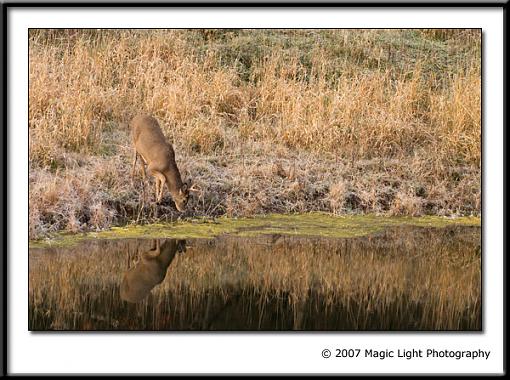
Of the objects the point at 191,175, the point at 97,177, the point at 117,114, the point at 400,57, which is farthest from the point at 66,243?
the point at 400,57

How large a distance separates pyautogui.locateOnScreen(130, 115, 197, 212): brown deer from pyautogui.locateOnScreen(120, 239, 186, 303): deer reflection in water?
1084mm

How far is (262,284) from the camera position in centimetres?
1022

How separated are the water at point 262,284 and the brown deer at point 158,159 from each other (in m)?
1.09

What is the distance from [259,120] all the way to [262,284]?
5.18m

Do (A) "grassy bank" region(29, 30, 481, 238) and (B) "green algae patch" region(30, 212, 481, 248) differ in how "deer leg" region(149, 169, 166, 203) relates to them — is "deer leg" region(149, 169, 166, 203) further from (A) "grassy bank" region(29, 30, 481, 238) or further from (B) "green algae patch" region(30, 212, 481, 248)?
(B) "green algae patch" region(30, 212, 481, 248)

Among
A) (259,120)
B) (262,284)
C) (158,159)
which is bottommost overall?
(262,284)

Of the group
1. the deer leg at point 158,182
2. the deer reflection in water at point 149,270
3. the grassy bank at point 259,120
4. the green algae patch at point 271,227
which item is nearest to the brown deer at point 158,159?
the deer leg at point 158,182

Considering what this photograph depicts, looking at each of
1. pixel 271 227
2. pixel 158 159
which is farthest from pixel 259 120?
pixel 271 227

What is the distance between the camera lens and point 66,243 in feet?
36.4


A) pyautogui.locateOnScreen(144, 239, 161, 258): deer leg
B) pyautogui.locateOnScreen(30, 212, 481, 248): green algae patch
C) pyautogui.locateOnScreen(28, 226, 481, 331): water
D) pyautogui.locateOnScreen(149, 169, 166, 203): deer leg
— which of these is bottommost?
pyautogui.locateOnScreen(28, 226, 481, 331): water

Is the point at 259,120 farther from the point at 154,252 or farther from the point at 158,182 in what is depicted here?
the point at 154,252

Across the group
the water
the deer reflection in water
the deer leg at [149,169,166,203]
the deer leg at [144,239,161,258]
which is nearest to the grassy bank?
the deer leg at [149,169,166,203]

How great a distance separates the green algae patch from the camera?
1154cm

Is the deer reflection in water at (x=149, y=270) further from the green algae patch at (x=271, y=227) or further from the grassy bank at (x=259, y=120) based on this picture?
the grassy bank at (x=259, y=120)
